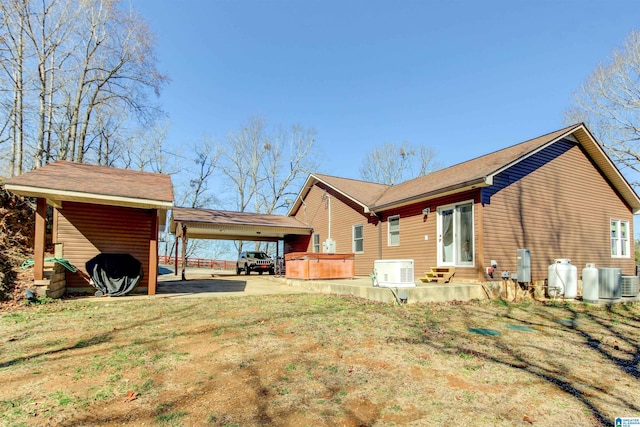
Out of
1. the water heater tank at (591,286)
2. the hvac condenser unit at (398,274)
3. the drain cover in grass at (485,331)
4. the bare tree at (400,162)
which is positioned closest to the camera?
the drain cover in grass at (485,331)

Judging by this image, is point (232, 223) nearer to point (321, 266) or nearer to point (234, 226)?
point (234, 226)

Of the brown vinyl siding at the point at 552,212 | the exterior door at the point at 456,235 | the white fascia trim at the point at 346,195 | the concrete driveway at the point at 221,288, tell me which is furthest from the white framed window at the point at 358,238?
the brown vinyl siding at the point at 552,212

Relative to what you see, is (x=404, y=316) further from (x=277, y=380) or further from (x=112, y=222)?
(x=112, y=222)

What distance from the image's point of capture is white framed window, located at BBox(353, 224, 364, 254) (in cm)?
1516

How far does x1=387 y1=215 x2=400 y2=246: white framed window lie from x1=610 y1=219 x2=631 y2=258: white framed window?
824 cm

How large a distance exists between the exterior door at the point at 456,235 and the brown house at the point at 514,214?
30 mm

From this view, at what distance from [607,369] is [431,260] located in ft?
22.4

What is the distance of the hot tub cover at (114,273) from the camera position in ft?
30.4

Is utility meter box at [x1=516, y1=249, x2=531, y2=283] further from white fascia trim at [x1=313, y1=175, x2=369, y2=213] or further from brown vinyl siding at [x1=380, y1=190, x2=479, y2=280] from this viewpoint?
white fascia trim at [x1=313, y1=175, x2=369, y2=213]

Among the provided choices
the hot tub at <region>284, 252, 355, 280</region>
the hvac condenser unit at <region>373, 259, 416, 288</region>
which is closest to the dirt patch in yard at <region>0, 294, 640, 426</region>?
the hvac condenser unit at <region>373, 259, 416, 288</region>

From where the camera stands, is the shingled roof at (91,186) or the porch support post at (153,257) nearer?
the shingled roof at (91,186)

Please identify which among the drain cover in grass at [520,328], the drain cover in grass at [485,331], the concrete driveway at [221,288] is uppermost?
the drain cover in grass at [485,331]

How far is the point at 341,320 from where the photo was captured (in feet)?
21.2

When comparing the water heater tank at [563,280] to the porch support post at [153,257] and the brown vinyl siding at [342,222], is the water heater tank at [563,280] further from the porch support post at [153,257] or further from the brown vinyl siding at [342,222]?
the porch support post at [153,257]
